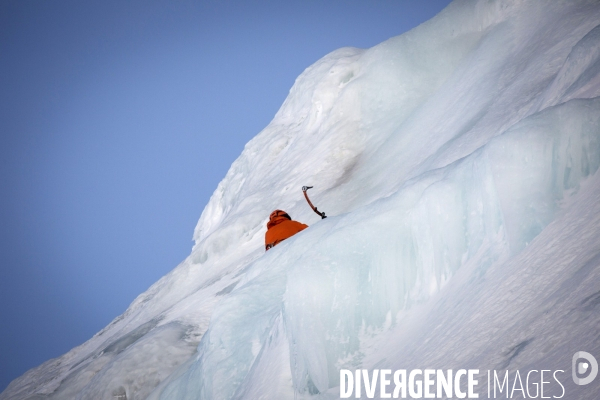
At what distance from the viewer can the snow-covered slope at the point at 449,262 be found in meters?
2.50

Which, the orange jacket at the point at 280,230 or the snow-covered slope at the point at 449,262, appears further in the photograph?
the orange jacket at the point at 280,230

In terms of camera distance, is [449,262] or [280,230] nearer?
[449,262]

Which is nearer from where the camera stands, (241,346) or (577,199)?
(577,199)

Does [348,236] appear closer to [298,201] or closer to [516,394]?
[516,394]

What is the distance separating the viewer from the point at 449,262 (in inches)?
136

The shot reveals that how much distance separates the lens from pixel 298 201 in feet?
→ 33.1

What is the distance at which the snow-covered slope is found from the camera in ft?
8.21

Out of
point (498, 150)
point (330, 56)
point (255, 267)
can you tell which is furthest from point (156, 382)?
point (330, 56)

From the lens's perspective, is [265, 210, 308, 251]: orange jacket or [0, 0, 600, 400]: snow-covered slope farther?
[265, 210, 308, 251]: orange jacket

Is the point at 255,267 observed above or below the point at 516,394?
above

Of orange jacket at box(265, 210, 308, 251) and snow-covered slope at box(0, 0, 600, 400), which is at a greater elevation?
orange jacket at box(265, 210, 308, 251)

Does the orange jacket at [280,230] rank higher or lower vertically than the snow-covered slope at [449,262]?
higher

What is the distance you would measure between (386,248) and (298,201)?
20.8ft

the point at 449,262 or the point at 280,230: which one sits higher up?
the point at 280,230
